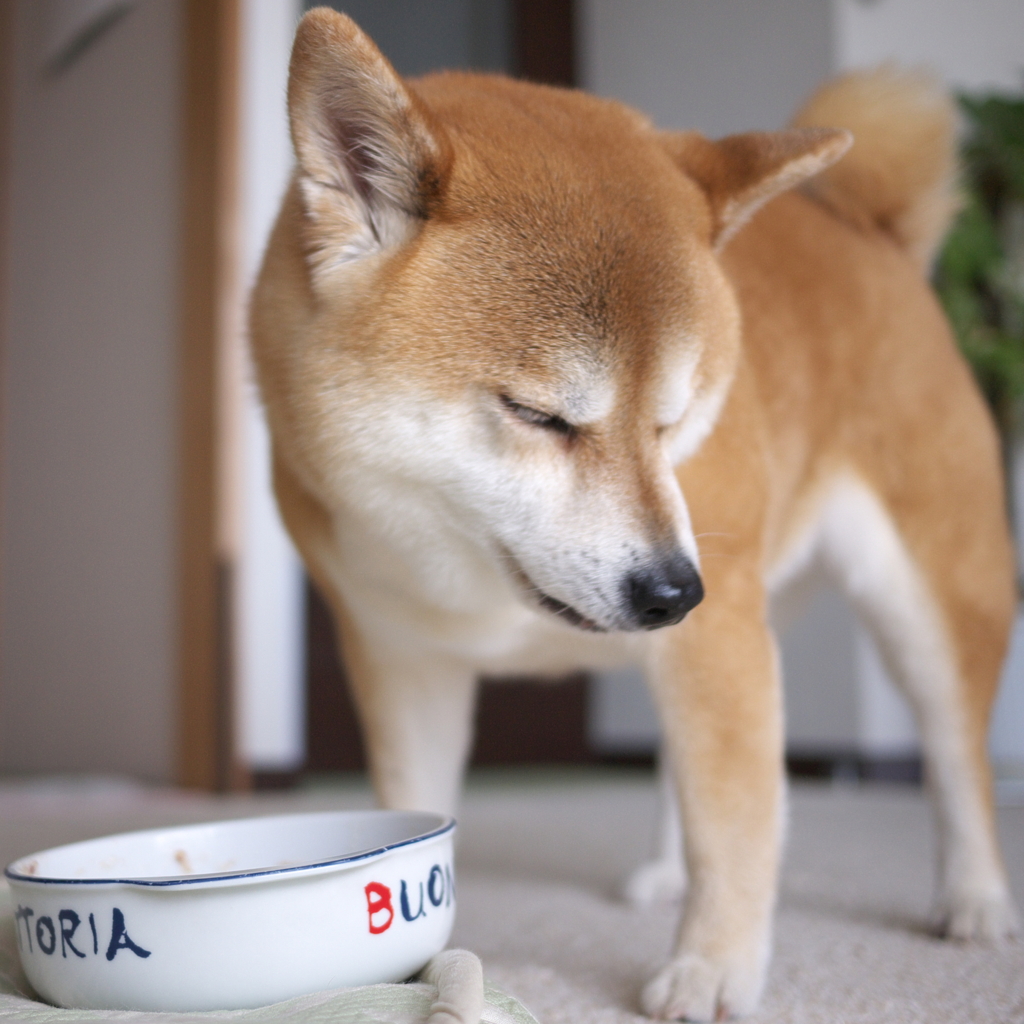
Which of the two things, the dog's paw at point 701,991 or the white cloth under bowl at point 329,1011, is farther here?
the dog's paw at point 701,991

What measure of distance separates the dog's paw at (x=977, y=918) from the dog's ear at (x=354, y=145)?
0.92 meters

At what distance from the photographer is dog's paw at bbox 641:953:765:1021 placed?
35.9 inches

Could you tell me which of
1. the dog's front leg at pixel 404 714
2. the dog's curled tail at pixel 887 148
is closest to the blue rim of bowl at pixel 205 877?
the dog's front leg at pixel 404 714

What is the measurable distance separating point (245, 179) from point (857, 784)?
206cm

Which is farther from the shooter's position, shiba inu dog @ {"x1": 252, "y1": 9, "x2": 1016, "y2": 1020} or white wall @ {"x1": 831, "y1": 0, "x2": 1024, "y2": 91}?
white wall @ {"x1": 831, "y1": 0, "x2": 1024, "y2": 91}

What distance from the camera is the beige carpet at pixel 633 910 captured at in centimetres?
96

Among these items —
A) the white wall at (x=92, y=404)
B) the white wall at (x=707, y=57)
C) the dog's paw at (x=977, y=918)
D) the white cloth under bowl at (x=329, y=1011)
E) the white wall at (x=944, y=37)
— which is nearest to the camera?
the white cloth under bowl at (x=329, y=1011)

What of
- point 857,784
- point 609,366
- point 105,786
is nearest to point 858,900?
point 609,366

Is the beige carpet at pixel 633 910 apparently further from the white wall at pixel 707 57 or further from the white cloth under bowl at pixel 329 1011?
the white wall at pixel 707 57

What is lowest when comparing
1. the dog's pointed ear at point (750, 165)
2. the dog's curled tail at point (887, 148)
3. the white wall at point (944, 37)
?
the dog's pointed ear at point (750, 165)

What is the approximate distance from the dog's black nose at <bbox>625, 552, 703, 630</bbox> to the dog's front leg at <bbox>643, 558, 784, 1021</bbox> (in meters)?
0.12

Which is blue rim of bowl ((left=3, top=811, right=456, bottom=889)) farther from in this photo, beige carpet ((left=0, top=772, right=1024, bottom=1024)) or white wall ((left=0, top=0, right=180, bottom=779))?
white wall ((left=0, top=0, right=180, bottom=779))

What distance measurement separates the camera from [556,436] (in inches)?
35.9

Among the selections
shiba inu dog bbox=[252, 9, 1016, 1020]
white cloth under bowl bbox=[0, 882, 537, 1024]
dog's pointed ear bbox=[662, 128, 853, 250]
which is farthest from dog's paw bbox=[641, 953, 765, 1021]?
dog's pointed ear bbox=[662, 128, 853, 250]
